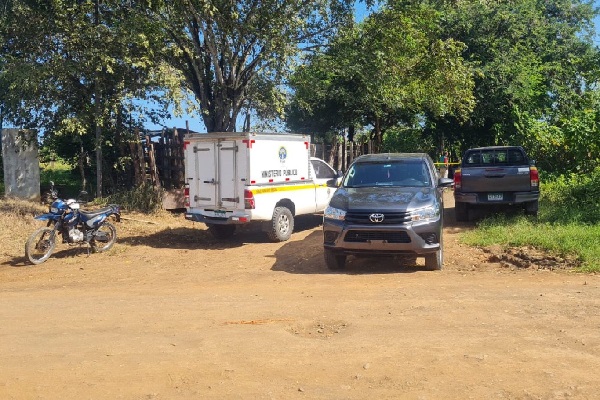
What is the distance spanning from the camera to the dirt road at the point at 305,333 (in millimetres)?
4375

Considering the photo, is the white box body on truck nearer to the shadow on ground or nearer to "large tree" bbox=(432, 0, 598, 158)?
the shadow on ground

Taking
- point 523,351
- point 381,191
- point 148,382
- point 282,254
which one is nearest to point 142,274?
point 282,254

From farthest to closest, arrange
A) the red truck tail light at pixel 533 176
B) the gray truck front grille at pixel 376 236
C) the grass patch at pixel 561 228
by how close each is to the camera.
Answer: the red truck tail light at pixel 533 176 → the grass patch at pixel 561 228 → the gray truck front grille at pixel 376 236

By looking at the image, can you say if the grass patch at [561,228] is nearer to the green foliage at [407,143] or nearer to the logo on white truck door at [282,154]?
the logo on white truck door at [282,154]

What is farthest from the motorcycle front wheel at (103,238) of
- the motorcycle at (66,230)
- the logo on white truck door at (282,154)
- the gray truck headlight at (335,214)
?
the gray truck headlight at (335,214)

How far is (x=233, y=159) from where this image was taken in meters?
11.9

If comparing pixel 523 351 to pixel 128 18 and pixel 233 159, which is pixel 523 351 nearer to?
pixel 233 159

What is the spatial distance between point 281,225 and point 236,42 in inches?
202

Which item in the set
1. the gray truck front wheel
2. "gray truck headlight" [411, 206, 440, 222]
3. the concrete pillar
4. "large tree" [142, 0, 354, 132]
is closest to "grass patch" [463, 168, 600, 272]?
"gray truck headlight" [411, 206, 440, 222]

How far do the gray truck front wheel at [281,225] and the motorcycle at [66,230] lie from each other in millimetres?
3335

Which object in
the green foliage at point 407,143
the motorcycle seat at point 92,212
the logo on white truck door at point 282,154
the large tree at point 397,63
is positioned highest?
the large tree at point 397,63

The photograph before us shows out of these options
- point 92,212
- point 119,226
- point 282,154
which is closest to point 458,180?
point 282,154

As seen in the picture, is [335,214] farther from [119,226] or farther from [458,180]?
[119,226]

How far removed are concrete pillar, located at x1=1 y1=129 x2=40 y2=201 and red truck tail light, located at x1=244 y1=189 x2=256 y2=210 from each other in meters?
7.48
